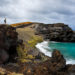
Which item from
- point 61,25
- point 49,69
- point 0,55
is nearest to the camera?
point 49,69

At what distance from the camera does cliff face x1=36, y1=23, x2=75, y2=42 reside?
62.0 m

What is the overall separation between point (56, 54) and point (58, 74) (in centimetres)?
205

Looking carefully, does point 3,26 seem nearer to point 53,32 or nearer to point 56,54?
point 56,54

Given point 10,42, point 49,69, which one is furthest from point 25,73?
point 10,42

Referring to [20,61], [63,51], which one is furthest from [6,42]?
[63,51]

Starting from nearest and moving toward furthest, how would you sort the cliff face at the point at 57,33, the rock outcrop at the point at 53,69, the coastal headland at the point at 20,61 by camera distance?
the rock outcrop at the point at 53,69
the coastal headland at the point at 20,61
the cliff face at the point at 57,33

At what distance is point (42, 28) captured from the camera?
2571 inches

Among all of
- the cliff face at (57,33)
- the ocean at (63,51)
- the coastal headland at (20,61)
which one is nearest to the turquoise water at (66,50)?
the ocean at (63,51)

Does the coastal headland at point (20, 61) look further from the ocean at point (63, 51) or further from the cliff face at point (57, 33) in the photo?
the cliff face at point (57, 33)

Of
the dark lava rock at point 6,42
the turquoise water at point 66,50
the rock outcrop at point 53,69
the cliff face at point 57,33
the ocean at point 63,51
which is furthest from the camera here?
the cliff face at point 57,33

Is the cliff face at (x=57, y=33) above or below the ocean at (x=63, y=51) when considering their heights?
above

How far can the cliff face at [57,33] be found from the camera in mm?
61994

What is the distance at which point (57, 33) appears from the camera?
6259 cm

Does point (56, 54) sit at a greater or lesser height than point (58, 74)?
greater
